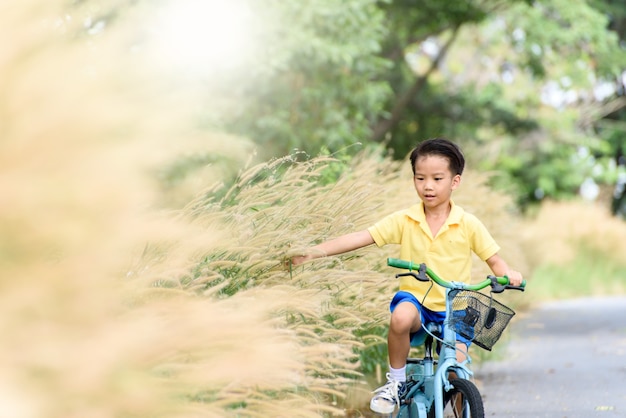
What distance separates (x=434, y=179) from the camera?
574 cm

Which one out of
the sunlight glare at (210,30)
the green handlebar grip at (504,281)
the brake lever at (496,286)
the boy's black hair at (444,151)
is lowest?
the brake lever at (496,286)

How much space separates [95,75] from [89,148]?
0.58 feet

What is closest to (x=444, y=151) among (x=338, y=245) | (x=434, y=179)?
(x=434, y=179)

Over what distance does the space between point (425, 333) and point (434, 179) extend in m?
0.76

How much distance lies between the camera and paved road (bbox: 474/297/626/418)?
339 inches

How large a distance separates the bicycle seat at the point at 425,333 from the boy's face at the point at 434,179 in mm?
578

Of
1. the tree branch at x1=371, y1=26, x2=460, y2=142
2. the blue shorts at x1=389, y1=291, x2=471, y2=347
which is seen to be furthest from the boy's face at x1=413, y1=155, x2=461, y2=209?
the tree branch at x1=371, y1=26, x2=460, y2=142

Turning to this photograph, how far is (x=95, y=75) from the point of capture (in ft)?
8.73

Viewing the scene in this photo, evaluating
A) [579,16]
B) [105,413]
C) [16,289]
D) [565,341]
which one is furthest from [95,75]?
[579,16]

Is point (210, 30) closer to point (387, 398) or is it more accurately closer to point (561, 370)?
point (561, 370)

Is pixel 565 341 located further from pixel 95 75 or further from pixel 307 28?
pixel 95 75

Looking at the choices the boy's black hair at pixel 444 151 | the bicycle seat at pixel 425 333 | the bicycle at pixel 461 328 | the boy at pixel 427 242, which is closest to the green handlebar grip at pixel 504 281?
the bicycle at pixel 461 328

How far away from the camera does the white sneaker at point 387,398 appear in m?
5.64

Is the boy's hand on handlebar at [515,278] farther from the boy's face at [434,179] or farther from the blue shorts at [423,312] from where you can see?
the boy's face at [434,179]
